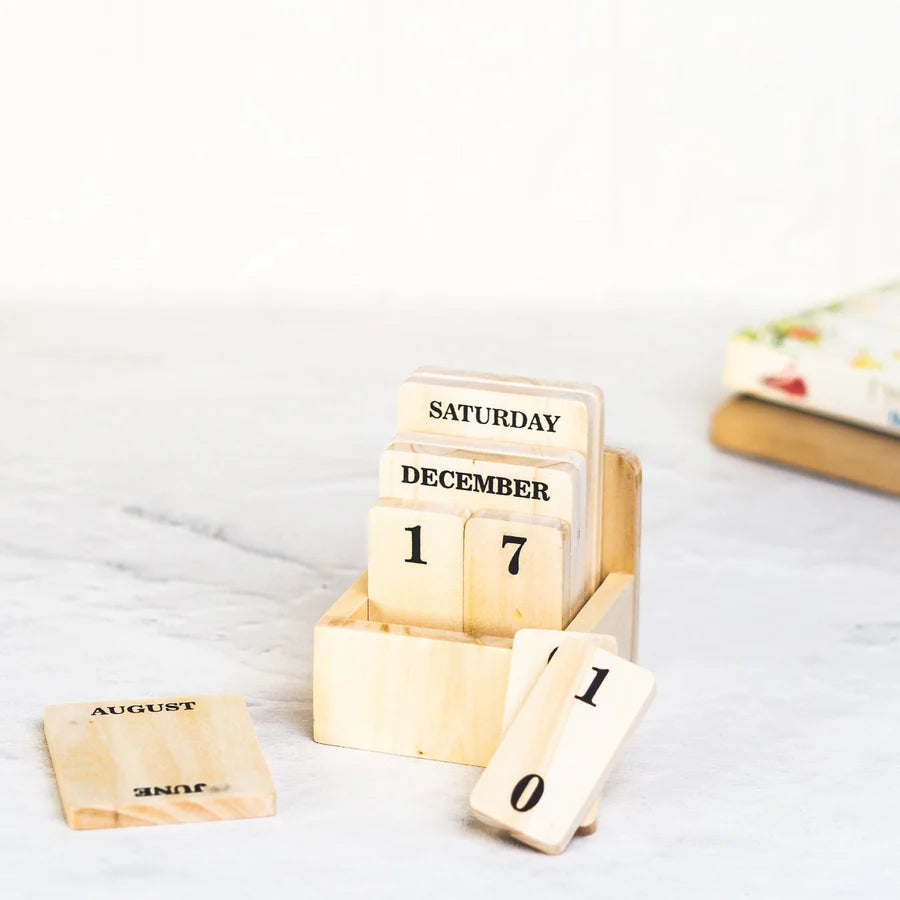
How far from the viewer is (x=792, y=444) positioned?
1757 millimetres

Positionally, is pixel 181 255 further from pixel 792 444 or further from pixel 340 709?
pixel 340 709

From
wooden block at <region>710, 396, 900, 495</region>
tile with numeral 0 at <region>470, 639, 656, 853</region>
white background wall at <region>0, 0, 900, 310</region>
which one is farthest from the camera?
white background wall at <region>0, 0, 900, 310</region>

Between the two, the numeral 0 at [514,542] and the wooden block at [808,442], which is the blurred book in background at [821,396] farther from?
the numeral 0 at [514,542]

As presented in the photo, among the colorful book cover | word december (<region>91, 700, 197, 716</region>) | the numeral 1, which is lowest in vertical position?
word december (<region>91, 700, 197, 716</region>)

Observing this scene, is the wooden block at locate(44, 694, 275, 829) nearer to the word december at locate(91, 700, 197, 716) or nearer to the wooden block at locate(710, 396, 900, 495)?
the word december at locate(91, 700, 197, 716)

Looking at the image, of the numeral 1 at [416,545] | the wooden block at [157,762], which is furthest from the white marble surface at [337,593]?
the numeral 1 at [416,545]

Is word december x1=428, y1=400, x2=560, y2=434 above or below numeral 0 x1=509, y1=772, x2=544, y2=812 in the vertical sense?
above

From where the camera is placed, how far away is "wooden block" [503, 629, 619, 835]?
3.48 ft

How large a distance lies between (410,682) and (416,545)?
92mm

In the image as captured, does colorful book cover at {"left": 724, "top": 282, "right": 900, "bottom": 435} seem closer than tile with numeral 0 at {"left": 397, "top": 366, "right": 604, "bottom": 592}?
No

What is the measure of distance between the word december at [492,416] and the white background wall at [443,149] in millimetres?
1280

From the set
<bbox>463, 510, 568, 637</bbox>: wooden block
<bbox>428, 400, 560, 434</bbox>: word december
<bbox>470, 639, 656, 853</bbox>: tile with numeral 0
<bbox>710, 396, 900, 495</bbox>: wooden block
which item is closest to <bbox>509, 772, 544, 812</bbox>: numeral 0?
<bbox>470, 639, 656, 853</bbox>: tile with numeral 0

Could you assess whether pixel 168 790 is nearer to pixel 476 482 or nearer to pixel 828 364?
pixel 476 482

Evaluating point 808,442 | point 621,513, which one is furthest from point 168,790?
point 808,442
